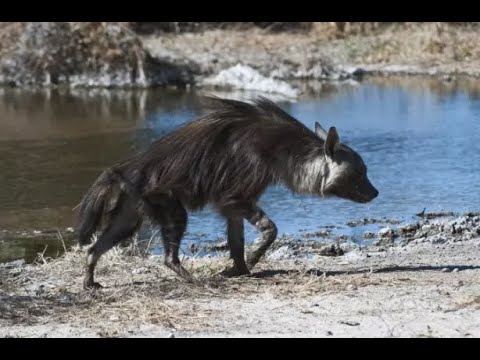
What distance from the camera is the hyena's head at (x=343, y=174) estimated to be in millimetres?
8852

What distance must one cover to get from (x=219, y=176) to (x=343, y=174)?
1036 millimetres

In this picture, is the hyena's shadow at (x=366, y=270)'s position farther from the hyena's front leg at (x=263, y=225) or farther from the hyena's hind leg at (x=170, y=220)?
the hyena's hind leg at (x=170, y=220)

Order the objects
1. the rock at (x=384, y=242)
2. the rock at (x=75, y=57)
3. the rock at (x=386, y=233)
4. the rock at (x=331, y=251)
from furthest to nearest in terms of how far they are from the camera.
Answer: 1. the rock at (x=75, y=57)
2. the rock at (x=386, y=233)
3. the rock at (x=384, y=242)
4. the rock at (x=331, y=251)

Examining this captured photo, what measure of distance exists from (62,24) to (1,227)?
12.8 meters

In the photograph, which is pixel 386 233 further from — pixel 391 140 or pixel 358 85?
pixel 358 85

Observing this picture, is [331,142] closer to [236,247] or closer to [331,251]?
Answer: [236,247]

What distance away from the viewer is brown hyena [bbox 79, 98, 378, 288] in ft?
28.4

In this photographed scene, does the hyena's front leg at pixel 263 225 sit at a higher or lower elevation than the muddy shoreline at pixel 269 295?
higher

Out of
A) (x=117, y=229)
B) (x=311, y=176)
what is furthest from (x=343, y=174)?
(x=117, y=229)

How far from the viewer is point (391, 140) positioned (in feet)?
55.1

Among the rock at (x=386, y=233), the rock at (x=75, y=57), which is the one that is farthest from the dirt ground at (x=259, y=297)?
the rock at (x=75, y=57)

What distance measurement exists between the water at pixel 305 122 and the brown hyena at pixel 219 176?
2240mm

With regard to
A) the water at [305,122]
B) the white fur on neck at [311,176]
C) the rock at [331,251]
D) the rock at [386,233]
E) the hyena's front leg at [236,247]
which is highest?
the white fur on neck at [311,176]

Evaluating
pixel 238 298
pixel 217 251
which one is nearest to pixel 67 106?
pixel 217 251
